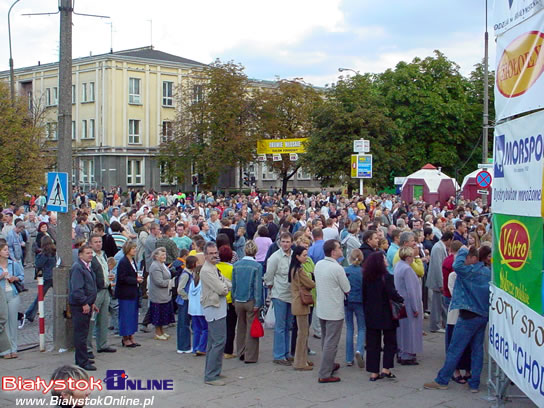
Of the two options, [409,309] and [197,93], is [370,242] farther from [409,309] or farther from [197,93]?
Result: [197,93]

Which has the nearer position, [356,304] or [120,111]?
[356,304]

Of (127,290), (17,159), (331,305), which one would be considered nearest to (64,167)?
(127,290)

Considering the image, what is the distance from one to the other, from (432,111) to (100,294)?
138 feet

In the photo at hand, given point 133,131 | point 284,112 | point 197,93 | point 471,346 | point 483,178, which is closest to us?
point 471,346

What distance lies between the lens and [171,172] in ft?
177

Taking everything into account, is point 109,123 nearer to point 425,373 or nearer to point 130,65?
point 130,65

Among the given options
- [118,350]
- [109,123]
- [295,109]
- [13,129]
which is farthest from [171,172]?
[118,350]

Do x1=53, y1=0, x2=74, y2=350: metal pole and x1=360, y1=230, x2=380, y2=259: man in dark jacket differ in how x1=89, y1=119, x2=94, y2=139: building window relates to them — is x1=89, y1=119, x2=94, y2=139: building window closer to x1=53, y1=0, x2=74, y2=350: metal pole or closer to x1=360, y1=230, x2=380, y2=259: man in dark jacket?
x1=53, y1=0, x2=74, y2=350: metal pole

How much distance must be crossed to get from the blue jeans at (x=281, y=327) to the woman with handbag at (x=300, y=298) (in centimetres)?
30

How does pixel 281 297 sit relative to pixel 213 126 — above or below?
below

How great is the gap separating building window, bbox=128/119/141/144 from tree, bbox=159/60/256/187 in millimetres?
6536

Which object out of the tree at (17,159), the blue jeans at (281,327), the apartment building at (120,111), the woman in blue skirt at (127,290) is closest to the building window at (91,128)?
the apartment building at (120,111)

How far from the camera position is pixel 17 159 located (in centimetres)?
2159

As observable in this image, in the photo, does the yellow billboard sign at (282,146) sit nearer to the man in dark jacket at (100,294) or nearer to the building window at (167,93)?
the building window at (167,93)
